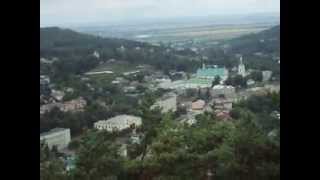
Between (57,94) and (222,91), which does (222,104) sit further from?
(57,94)

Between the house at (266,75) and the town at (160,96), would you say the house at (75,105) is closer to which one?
the town at (160,96)

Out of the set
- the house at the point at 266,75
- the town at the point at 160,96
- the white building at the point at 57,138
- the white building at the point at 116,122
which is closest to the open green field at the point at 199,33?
the town at the point at 160,96

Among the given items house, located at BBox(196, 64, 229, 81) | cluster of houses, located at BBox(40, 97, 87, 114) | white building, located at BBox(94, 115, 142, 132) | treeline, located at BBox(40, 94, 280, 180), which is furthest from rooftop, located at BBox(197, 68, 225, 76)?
cluster of houses, located at BBox(40, 97, 87, 114)

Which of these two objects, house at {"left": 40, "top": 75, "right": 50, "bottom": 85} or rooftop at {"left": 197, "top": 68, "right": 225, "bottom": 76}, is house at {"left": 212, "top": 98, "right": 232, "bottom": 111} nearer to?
rooftop at {"left": 197, "top": 68, "right": 225, "bottom": 76}

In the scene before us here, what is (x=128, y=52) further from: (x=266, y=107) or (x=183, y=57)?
(x=266, y=107)

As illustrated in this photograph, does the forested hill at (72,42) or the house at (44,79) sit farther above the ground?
the forested hill at (72,42)
